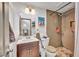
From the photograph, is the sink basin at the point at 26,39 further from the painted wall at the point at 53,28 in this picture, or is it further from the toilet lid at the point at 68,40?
the toilet lid at the point at 68,40

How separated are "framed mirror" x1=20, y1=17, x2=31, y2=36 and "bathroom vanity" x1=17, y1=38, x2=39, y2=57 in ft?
0.24

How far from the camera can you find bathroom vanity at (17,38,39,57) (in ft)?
4.25

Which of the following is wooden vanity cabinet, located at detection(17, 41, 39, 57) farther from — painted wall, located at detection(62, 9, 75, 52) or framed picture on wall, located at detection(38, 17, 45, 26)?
painted wall, located at detection(62, 9, 75, 52)

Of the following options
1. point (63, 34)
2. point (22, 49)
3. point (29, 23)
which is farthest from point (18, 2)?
point (63, 34)

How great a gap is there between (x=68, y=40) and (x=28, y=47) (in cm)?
49

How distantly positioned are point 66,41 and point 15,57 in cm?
64

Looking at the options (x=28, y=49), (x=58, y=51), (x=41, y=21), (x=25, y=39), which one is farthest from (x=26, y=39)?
(x=58, y=51)

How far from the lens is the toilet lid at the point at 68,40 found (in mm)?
1306

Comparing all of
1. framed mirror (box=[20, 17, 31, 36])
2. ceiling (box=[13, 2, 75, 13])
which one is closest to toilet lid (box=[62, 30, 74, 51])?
ceiling (box=[13, 2, 75, 13])

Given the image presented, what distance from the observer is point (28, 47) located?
1337 millimetres

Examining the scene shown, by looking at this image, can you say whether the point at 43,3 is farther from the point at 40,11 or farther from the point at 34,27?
the point at 34,27

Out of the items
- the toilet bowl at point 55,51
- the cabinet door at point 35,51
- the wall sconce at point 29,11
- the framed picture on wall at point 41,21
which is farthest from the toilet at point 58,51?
the wall sconce at point 29,11

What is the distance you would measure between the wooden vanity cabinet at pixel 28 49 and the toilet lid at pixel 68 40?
0.33 meters

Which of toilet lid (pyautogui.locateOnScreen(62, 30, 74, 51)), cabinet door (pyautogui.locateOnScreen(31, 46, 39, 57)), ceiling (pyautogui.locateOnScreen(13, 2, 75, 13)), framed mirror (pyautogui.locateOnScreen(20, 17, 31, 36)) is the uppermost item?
ceiling (pyautogui.locateOnScreen(13, 2, 75, 13))
